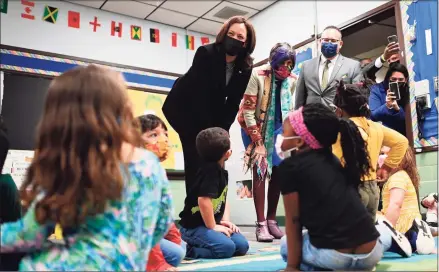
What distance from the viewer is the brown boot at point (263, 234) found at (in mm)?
2367

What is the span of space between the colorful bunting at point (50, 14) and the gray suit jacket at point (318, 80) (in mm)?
3098

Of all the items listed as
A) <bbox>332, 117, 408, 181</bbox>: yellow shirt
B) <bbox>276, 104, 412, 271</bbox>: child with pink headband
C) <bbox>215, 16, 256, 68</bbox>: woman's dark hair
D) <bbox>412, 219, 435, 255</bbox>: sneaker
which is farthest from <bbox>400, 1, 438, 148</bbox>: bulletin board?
<bbox>276, 104, 412, 271</bbox>: child with pink headband

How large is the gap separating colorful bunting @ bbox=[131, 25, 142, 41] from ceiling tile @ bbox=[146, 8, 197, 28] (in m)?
0.19

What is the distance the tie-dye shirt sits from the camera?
85cm

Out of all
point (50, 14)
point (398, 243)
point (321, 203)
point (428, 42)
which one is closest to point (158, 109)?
point (50, 14)

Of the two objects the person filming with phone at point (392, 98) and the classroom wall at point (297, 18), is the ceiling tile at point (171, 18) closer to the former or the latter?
the classroom wall at point (297, 18)

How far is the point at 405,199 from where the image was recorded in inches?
81.0

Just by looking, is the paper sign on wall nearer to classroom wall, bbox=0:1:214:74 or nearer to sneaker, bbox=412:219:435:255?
sneaker, bbox=412:219:435:255

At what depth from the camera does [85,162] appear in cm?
87

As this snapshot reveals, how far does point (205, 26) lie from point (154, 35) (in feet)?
2.25

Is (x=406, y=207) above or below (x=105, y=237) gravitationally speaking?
below

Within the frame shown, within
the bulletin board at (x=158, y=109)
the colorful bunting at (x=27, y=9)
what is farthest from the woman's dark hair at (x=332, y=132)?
the colorful bunting at (x=27, y=9)

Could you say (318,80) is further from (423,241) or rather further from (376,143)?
(423,241)

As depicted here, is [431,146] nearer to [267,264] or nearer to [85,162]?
[267,264]
